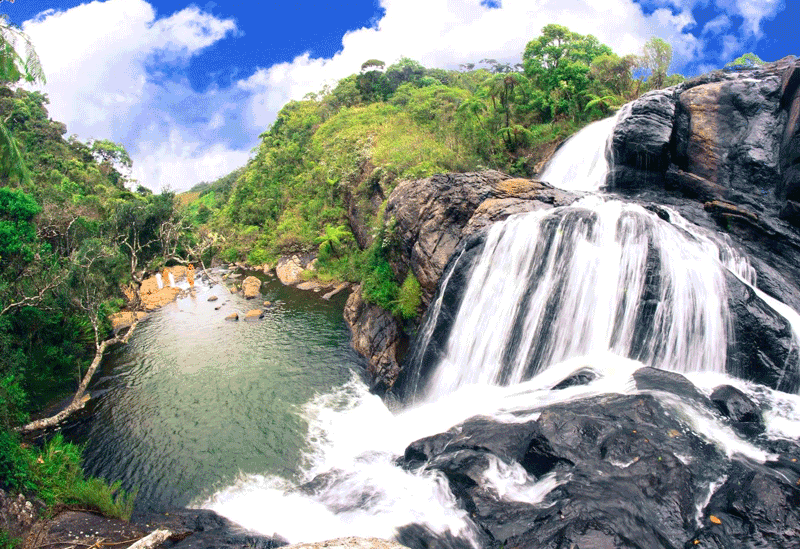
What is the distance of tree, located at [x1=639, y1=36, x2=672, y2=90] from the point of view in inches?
1011

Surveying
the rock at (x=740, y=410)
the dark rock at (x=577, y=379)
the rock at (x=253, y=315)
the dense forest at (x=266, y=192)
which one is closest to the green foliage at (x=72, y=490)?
the dense forest at (x=266, y=192)

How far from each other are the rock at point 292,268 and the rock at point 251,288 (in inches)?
71.7

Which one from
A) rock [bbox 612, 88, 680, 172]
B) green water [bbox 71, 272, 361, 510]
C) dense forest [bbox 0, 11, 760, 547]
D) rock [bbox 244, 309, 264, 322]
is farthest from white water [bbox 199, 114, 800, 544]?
rock [bbox 244, 309, 264, 322]

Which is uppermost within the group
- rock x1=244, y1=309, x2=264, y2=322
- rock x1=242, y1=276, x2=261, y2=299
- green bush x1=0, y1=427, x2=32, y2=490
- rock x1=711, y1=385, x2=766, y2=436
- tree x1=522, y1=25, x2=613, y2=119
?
tree x1=522, y1=25, x2=613, y2=119

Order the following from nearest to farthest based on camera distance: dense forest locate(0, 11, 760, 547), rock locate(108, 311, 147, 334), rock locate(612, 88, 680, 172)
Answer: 1. dense forest locate(0, 11, 760, 547)
2. rock locate(612, 88, 680, 172)
3. rock locate(108, 311, 147, 334)

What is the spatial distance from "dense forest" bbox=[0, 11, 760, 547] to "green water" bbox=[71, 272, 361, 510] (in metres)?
1.13

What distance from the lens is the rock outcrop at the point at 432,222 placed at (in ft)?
48.6

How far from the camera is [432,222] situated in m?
16.0

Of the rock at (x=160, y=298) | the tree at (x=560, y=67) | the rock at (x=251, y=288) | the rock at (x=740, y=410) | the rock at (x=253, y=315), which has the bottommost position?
the rock at (x=740, y=410)

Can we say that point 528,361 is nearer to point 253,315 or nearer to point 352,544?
point 352,544

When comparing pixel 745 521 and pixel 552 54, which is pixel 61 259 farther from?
pixel 552 54

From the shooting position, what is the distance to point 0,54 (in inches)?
315

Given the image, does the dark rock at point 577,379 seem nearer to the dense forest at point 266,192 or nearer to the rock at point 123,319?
the dense forest at point 266,192

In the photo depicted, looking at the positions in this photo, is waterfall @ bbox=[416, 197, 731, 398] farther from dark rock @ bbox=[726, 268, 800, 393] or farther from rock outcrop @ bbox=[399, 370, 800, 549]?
rock outcrop @ bbox=[399, 370, 800, 549]
